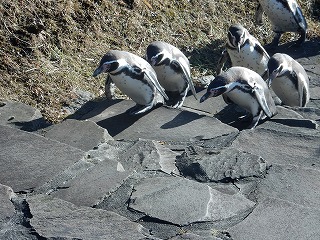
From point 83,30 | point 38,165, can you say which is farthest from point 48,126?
point 83,30

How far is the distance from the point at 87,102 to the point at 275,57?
1465 mm

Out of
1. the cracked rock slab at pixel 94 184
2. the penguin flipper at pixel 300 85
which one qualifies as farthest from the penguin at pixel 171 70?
the cracked rock slab at pixel 94 184

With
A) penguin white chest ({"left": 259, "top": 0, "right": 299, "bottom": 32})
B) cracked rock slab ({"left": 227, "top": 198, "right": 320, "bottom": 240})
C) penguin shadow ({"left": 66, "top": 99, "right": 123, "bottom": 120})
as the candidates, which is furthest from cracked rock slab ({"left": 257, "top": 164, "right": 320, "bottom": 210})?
penguin white chest ({"left": 259, "top": 0, "right": 299, "bottom": 32})

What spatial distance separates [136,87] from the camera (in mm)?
5191

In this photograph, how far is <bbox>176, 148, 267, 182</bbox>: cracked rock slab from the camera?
161 inches

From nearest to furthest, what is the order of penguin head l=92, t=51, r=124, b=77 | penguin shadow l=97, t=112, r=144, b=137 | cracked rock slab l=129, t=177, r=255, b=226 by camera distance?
cracked rock slab l=129, t=177, r=255, b=226 → penguin shadow l=97, t=112, r=144, b=137 → penguin head l=92, t=51, r=124, b=77

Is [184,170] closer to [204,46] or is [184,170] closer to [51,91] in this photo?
[51,91]

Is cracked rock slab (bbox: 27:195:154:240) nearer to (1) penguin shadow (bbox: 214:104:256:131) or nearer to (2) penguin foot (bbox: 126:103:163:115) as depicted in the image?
(2) penguin foot (bbox: 126:103:163:115)

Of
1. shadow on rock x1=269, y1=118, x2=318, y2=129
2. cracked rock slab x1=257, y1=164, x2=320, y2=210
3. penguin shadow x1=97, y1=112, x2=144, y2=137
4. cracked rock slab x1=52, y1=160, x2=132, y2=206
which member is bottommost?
shadow on rock x1=269, y1=118, x2=318, y2=129

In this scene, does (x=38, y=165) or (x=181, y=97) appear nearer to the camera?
(x=38, y=165)

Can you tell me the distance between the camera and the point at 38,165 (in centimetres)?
401

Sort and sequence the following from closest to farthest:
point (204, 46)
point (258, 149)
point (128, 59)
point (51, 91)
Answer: point (258, 149), point (128, 59), point (51, 91), point (204, 46)

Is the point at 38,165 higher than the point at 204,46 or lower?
higher

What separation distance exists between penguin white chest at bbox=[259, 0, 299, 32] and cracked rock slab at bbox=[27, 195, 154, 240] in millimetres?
4232
